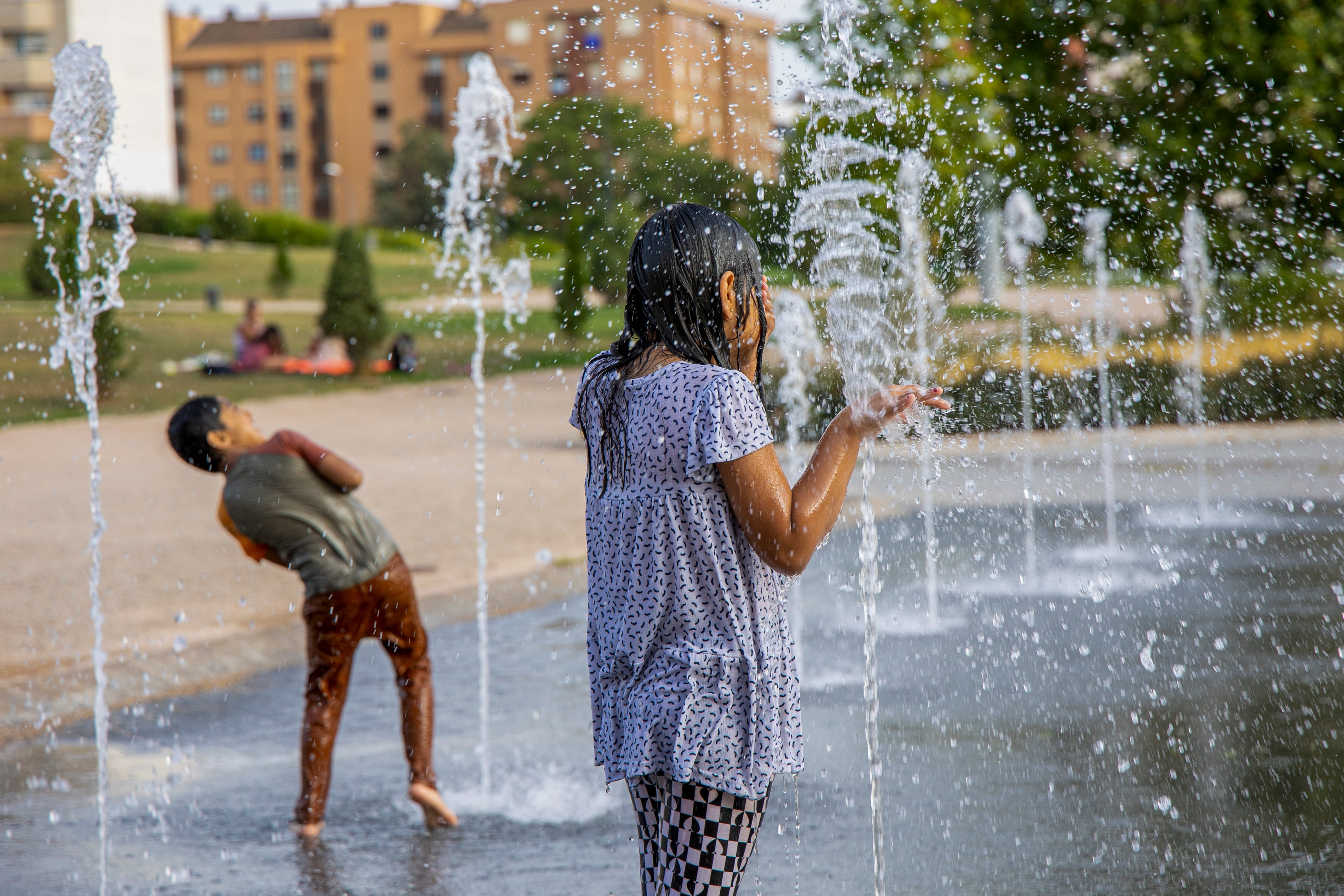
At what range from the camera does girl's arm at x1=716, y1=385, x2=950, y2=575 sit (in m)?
1.92

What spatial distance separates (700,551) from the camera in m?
2.00

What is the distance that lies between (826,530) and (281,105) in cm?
8415

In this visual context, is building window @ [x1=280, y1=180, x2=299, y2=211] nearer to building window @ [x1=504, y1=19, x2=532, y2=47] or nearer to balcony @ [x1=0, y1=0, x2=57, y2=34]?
building window @ [x1=504, y1=19, x2=532, y2=47]

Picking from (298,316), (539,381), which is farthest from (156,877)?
(298,316)

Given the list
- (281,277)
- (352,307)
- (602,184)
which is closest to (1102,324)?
(352,307)

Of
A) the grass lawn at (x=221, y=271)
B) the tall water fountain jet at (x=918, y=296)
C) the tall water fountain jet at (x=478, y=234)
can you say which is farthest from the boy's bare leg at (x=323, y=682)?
the grass lawn at (x=221, y=271)

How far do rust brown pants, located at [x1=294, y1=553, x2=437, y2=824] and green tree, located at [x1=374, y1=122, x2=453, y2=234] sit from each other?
62636mm

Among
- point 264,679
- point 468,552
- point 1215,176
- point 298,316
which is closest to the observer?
point 264,679

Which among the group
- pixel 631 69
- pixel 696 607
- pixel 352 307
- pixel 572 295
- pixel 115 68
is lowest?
pixel 696 607

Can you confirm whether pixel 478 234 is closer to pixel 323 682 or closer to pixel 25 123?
pixel 323 682

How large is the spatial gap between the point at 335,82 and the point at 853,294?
260ft

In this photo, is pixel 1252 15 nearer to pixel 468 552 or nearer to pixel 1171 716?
pixel 468 552

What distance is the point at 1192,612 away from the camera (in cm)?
638

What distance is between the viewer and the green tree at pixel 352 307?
20719 mm
